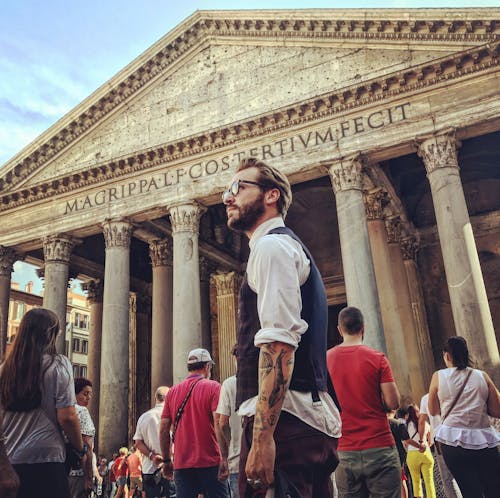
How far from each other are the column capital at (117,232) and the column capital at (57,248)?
1.62m

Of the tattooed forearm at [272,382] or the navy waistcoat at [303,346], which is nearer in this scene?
the tattooed forearm at [272,382]

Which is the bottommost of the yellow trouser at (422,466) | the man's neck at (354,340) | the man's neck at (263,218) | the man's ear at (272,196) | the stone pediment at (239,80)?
the yellow trouser at (422,466)

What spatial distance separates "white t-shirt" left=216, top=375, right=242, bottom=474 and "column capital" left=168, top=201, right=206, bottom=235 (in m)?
9.15

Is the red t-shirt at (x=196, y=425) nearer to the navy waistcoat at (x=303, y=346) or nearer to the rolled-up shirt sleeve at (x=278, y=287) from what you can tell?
the navy waistcoat at (x=303, y=346)

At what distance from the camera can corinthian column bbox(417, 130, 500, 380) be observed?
9.69m

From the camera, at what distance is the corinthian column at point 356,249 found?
10.6 metres

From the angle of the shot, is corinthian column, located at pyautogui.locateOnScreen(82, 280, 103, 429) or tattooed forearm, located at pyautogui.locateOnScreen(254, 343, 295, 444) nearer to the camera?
tattooed forearm, located at pyautogui.locateOnScreen(254, 343, 295, 444)

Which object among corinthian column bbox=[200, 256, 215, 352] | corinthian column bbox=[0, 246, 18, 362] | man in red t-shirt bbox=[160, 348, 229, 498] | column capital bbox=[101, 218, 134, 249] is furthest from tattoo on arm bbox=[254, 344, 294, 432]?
corinthian column bbox=[200, 256, 215, 352]

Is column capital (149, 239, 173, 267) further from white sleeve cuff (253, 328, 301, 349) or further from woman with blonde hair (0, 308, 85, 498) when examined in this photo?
white sleeve cuff (253, 328, 301, 349)

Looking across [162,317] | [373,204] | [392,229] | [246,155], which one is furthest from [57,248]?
[392,229]

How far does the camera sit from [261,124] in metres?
13.1

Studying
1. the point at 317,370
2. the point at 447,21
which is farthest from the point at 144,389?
the point at 317,370

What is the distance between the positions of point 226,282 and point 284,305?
1749 centimetres

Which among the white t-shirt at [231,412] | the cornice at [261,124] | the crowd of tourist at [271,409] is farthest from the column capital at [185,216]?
the white t-shirt at [231,412]
